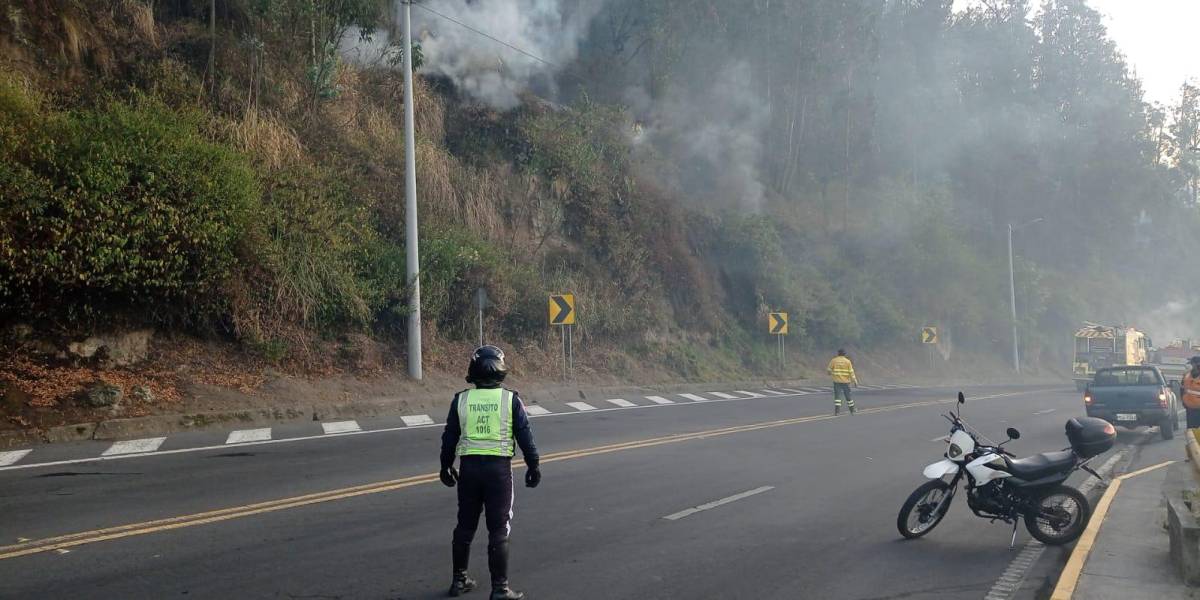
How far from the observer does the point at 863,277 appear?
161 feet

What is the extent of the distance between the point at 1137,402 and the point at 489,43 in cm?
2274

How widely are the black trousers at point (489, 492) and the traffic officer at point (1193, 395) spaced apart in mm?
15430

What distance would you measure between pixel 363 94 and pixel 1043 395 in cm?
2570

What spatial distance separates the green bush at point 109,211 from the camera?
15305mm

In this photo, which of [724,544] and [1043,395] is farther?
[1043,395]

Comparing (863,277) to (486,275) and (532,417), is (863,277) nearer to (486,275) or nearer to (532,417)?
(486,275)

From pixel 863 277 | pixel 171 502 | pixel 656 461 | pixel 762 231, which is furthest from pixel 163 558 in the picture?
pixel 863 277

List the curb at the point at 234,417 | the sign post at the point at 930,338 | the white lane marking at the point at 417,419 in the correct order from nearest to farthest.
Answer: the curb at the point at 234,417 → the white lane marking at the point at 417,419 → the sign post at the point at 930,338

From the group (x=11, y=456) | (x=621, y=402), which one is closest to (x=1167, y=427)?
(x=621, y=402)

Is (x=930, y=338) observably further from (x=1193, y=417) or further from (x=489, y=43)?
(x=1193, y=417)

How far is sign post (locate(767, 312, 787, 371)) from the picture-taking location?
35406 millimetres

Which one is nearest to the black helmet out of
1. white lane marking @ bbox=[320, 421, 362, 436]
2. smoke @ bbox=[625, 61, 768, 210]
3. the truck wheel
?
white lane marking @ bbox=[320, 421, 362, 436]

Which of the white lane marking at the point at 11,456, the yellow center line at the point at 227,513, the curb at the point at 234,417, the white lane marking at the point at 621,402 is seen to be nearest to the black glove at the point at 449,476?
the yellow center line at the point at 227,513

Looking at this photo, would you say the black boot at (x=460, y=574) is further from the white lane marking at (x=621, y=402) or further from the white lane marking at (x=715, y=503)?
the white lane marking at (x=621, y=402)
